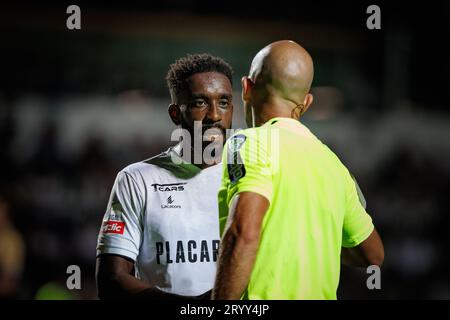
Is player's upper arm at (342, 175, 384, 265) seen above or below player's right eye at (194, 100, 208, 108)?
below

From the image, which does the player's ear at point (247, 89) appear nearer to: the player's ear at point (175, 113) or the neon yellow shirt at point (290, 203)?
the neon yellow shirt at point (290, 203)

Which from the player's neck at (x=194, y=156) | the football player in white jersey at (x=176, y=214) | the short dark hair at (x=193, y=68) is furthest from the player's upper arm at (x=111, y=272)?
the short dark hair at (x=193, y=68)

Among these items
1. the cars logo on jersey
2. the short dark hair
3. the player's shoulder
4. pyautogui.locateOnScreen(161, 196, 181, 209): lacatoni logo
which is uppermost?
the short dark hair

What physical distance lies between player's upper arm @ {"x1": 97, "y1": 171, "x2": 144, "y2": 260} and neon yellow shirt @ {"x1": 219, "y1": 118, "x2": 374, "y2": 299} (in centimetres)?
80

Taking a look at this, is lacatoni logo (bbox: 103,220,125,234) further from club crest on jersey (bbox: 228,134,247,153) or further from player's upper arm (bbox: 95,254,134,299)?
club crest on jersey (bbox: 228,134,247,153)

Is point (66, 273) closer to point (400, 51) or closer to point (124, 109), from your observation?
point (124, 109)

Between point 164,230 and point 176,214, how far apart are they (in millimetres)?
114

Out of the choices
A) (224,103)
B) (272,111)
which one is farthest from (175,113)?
(272,111)

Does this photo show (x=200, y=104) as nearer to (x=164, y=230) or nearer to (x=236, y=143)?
(x=164, y=230)

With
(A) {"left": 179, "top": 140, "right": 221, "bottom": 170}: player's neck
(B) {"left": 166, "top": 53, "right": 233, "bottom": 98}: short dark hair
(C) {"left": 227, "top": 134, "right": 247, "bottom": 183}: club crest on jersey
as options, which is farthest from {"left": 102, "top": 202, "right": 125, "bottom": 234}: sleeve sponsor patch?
(C) {"left": 227, "top": 134, "right": 247, "bottom": 183}: club crest on jersey

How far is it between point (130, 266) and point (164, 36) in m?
7.69

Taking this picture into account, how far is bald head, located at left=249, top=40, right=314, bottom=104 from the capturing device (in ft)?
10.2

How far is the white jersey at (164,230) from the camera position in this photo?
361 centimetres

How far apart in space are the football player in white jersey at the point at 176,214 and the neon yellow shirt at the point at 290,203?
0.68 meters
